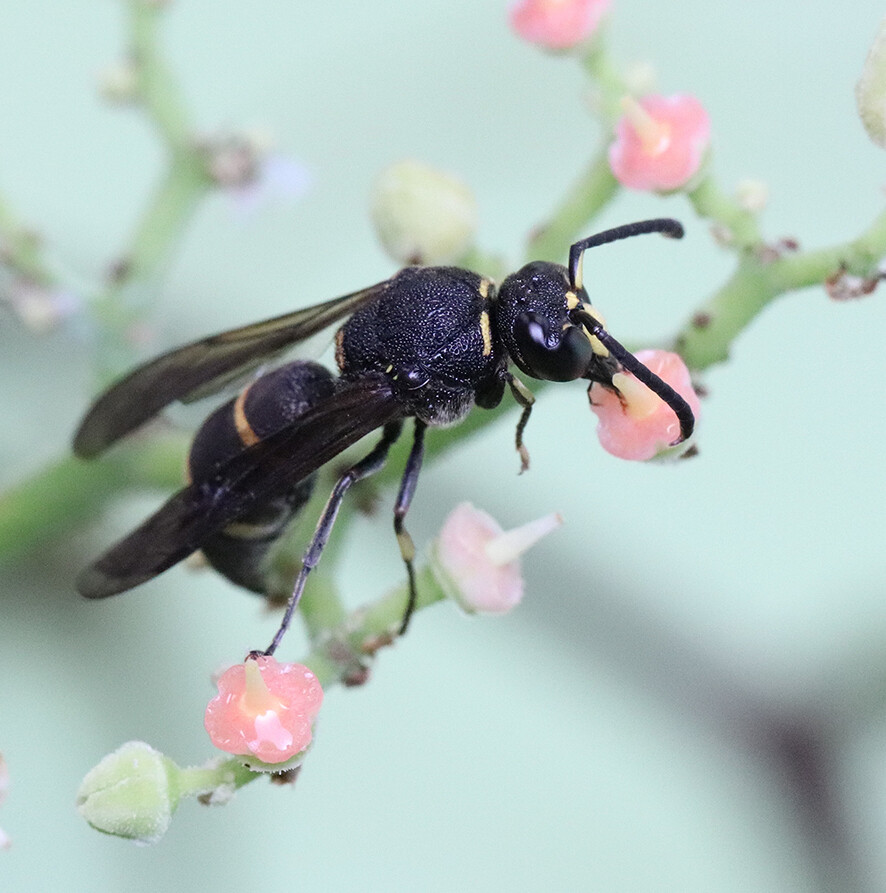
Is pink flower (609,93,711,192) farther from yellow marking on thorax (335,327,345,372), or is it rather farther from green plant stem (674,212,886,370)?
yellow marking on thorax (335,327,345,372)

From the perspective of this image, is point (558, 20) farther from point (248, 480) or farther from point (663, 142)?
point (248, 480)

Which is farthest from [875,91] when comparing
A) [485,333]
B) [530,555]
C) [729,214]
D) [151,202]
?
[530,555]

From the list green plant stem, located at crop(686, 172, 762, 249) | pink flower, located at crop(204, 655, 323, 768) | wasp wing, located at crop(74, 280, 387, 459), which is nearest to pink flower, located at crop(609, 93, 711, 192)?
green plant stem, located at crop(686, 172, 762, 249)

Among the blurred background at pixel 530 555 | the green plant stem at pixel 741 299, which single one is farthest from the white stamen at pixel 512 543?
the blurred background at pixel 530 555

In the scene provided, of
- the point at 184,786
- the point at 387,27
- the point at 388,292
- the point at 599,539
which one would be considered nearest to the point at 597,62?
the point at 388,292

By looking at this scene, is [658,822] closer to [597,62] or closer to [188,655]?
[188,655]

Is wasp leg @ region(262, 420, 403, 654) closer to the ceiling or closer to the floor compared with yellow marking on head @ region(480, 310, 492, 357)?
closer to the floor
